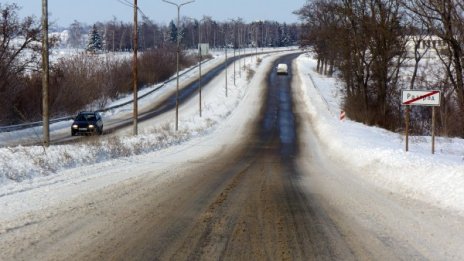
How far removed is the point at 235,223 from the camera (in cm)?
836

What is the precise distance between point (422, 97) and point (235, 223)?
12559mm

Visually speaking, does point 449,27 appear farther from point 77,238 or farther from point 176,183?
point 77,238

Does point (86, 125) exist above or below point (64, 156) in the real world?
below

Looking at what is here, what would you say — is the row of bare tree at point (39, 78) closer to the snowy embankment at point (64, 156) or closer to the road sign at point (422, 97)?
the snowy embankment at point (64, 156)

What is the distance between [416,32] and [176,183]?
39161 millimetres

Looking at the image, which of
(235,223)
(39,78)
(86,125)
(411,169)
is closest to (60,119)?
(39,78)

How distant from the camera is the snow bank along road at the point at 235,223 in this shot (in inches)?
262

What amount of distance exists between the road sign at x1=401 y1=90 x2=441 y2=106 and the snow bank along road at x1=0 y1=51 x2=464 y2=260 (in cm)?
471

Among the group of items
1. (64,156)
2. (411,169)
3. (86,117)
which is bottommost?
(86,117)

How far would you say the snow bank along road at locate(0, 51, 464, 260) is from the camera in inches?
262

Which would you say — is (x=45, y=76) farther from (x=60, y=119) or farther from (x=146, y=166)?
(x=60, y=119)

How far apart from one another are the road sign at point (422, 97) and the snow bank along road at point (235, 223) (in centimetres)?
471

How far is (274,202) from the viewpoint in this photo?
1056 cm

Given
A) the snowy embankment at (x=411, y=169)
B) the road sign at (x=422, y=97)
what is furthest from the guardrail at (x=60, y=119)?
the road sign at (x=422, y=97)
